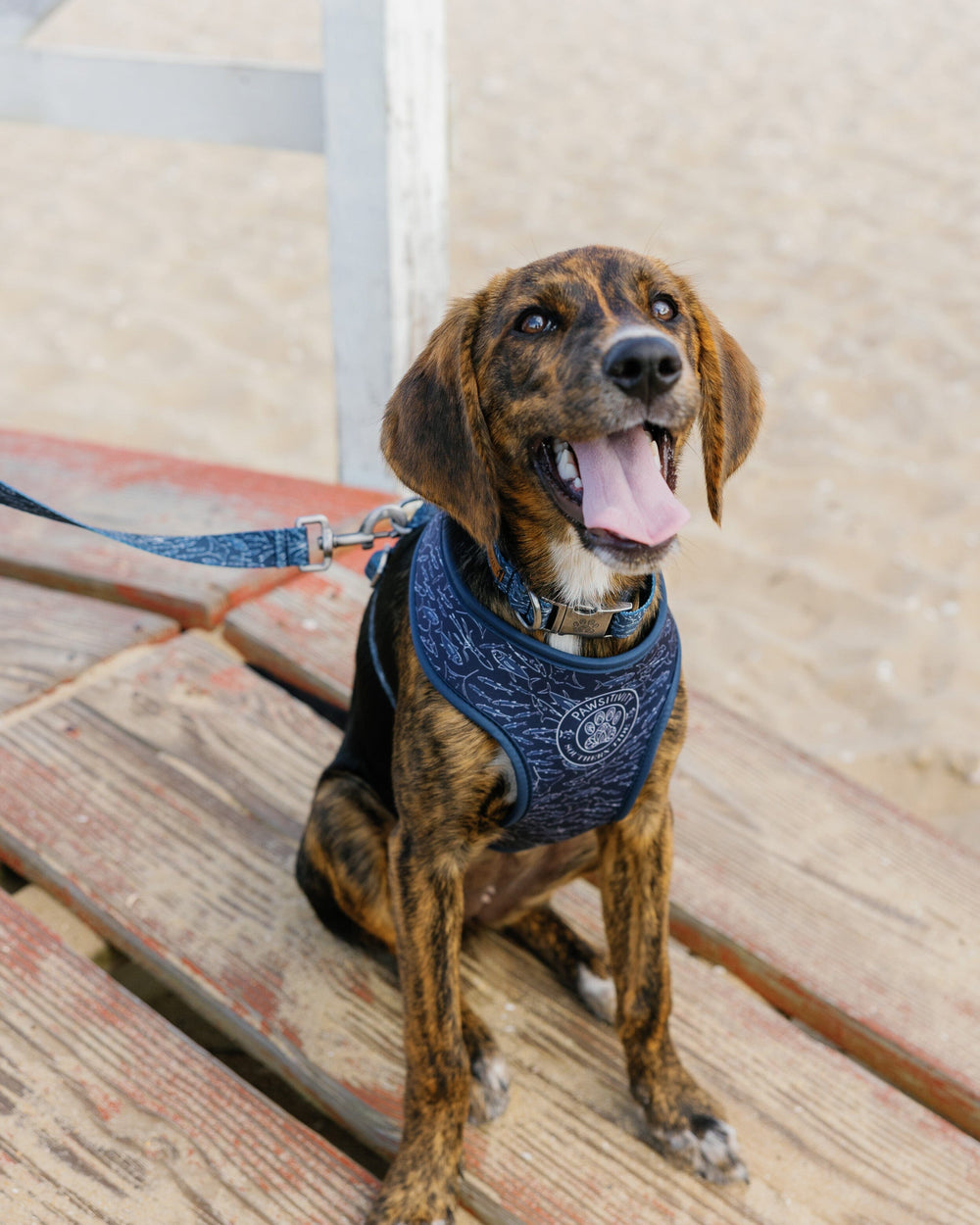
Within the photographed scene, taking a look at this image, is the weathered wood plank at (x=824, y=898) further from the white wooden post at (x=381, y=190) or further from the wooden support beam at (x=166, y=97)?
the wooden support beam at (x=166, y=97)

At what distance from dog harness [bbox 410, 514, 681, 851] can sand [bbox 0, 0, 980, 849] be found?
100cm

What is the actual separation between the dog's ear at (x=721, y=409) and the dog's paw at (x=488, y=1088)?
1.08m

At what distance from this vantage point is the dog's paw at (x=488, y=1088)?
1961mm

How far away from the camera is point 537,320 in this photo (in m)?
1.96

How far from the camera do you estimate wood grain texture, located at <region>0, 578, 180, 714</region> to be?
9.09 feet

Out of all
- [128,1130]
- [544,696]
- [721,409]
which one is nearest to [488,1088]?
[128,1130]

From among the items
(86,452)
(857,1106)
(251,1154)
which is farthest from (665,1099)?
(86,452)

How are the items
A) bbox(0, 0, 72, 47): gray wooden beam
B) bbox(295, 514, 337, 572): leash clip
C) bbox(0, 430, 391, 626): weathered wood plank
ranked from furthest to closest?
bbox(0, 0, 72, 47): gray wooden beam, bbox(0, 430, 391, 626): weathered wood plank, bbox(295, 514, 337, 572): leash clip

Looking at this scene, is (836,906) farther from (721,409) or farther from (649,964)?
(721,409)

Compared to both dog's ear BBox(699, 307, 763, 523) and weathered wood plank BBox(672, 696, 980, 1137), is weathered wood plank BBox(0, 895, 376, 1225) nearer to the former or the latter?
weathered wood plank BBox(672, 696, 980, 1137)

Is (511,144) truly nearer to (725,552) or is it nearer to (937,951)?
(725,552)

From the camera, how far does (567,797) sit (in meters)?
1.87

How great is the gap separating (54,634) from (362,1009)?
1.39m

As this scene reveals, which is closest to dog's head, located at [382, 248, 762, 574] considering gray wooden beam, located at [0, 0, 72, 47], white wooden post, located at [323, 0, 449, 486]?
white wooden post, located at [323, 0, 449, 486]
